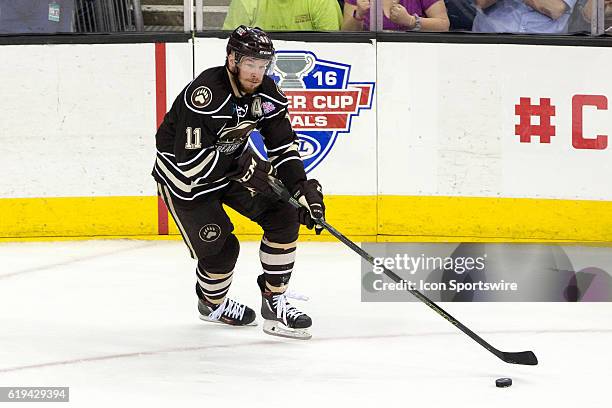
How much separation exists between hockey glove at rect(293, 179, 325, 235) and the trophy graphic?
2.13 metres

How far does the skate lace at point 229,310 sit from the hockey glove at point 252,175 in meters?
0.50

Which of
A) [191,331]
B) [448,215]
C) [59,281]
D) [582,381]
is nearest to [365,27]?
A: [448,215]

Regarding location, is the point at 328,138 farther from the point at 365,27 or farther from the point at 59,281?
the point at 59,281

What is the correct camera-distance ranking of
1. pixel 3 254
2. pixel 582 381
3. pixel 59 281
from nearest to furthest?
pixel 582 381 < pixel 59 281 < pixel 3 254

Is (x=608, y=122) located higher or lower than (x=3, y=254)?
higher

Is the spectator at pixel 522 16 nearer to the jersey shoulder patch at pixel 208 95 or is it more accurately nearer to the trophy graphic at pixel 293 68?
the trophy graphic at pixel 293 68

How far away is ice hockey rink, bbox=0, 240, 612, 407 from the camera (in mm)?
3211

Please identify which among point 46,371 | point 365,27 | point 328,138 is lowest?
point 46,371

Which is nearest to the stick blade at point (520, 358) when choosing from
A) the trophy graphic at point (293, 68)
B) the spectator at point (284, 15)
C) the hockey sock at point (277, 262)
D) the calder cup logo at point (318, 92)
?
the hockey sock at point (277, 262)

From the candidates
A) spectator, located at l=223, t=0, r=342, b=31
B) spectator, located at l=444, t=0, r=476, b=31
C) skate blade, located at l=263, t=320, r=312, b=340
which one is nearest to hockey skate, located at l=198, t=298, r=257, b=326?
skate blade, located at l=263, t=320, r=312, b=340

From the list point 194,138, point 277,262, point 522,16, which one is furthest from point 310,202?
point 522,16

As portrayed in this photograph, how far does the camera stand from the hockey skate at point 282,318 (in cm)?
395

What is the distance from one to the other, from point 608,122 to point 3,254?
2967 mm

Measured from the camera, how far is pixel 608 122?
5777mm
